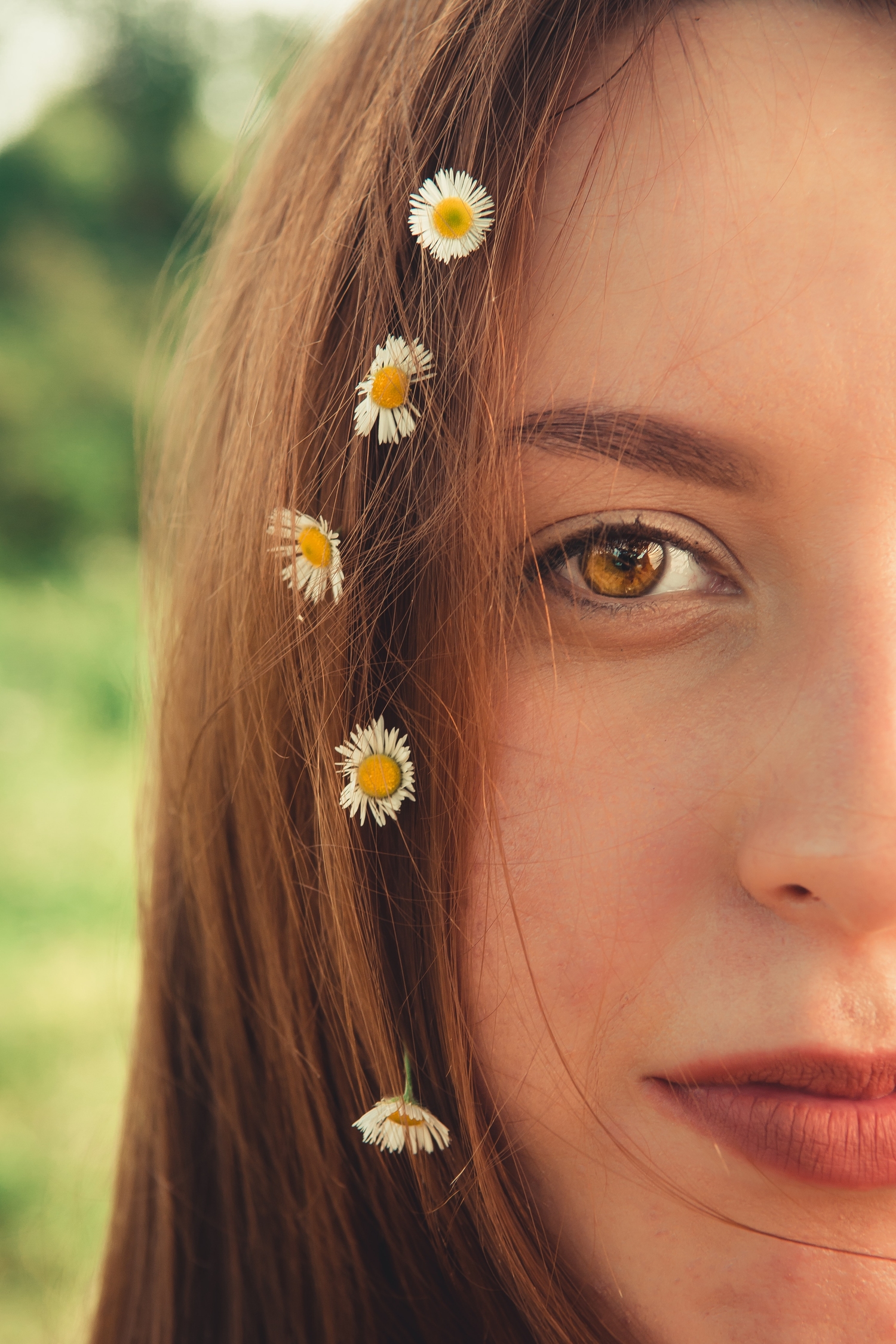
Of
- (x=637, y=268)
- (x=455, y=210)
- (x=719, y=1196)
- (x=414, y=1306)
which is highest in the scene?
(x=455, y=210)

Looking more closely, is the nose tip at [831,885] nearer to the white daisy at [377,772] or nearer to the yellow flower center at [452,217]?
the white daisy at [377,772]

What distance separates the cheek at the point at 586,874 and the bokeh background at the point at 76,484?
2.33 metres

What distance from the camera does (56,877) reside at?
3469mm

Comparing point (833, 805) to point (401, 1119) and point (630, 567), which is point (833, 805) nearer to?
point (630, 567)

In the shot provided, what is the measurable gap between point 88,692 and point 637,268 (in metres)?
3.27

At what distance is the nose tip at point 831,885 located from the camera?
0.81 meters

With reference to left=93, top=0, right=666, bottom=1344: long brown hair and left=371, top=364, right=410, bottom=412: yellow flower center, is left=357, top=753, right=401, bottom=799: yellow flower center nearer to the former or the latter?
left=93, top=0, right=666, bottom=1344: long brown hair

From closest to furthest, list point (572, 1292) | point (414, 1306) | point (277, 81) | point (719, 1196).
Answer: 1. point (719, 1196)
2. point (572, 1292)
3. point (414, 1306)
4. point (277, 81)

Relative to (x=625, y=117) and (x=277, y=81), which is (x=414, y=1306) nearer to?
(x=625, y=117)

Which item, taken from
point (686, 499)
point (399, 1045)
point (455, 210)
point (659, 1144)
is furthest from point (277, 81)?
point (659, 1144)

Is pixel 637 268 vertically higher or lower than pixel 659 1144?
higher

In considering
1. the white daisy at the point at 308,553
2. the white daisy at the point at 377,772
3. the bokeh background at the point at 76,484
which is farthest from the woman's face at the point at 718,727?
the bokeh background at the point at 76,484

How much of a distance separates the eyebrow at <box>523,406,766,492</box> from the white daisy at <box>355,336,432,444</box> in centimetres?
13

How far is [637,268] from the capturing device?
2.98 feet
